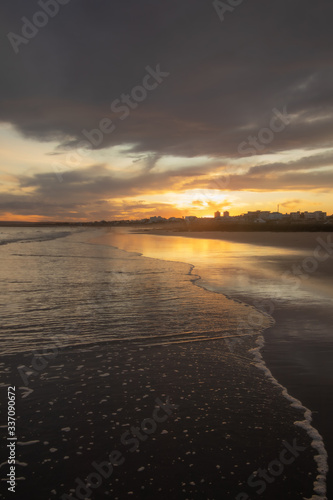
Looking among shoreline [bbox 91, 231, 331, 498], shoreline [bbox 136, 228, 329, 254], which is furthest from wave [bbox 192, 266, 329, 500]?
shoreline [bbox 136, 228, 329, 254]

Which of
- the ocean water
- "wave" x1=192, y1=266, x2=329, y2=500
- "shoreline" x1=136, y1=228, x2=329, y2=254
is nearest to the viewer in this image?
"wave" x1=192, y1=266, x2=329, y2=500

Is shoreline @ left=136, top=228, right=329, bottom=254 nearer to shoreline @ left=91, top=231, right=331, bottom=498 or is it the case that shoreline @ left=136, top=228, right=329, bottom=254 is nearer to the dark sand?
shoreline @ left=91, top=231, right=331, bottom=498

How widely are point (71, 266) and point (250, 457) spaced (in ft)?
65.5

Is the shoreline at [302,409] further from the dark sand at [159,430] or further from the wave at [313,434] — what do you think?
the dark sand at [159,430]

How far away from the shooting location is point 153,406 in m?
5.62

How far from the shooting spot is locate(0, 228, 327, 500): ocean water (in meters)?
4.12

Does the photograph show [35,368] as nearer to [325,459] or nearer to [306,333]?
[325,459]

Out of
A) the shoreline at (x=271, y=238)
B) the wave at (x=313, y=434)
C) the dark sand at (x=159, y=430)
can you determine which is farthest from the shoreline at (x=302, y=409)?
the shoreline at (x=271, y=238)

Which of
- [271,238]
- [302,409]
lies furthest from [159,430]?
[271,238]

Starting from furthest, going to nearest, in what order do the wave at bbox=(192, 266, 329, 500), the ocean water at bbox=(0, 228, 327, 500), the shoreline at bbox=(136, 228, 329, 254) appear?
1. the shoreline at bbox=(136, 228, 329, 254)
2. the ocean water at bbox=(0, 228, 327, 500)
3. the wave at bbox=(192, 266, 329, 500)

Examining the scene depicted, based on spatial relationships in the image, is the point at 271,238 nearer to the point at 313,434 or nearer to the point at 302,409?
the point at 302,409

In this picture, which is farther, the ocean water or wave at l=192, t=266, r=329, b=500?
the ocean water

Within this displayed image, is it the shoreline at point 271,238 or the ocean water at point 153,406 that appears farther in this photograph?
the shoreline at point 271,238

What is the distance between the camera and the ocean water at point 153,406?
4121 millimetres
